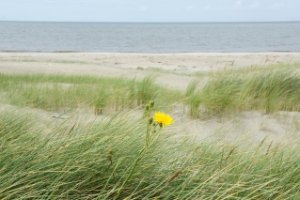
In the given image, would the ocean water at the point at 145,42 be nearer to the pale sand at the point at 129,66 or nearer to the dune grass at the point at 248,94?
the pale sand at the point at 129,66

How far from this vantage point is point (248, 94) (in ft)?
16.5

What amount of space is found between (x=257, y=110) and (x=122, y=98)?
1.52m

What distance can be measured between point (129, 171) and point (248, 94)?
3.41 meters

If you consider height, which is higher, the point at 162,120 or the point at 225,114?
the point at 162,120

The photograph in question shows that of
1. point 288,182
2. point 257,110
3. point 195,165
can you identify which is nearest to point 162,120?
point 195,165

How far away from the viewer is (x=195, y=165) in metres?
2.13

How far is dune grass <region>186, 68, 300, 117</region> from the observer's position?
183 inches

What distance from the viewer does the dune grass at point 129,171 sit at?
1805 mm

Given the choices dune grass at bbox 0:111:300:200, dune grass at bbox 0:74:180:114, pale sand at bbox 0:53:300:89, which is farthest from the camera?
pale sand at bbox 0:53:300:89

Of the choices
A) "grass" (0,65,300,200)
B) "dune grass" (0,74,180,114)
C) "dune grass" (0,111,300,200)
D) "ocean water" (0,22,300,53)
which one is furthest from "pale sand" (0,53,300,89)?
"ocean water" (0,22,300,53)

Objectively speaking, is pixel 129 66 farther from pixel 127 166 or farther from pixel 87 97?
pixel 127 166

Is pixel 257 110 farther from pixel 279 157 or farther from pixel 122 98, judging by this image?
pixel 279 157

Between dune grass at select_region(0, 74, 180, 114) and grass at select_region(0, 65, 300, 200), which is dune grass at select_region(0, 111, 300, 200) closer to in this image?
grass at select_region(0, 65, 300, 200)

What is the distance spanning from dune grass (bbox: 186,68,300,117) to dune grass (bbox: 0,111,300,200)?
218cm
